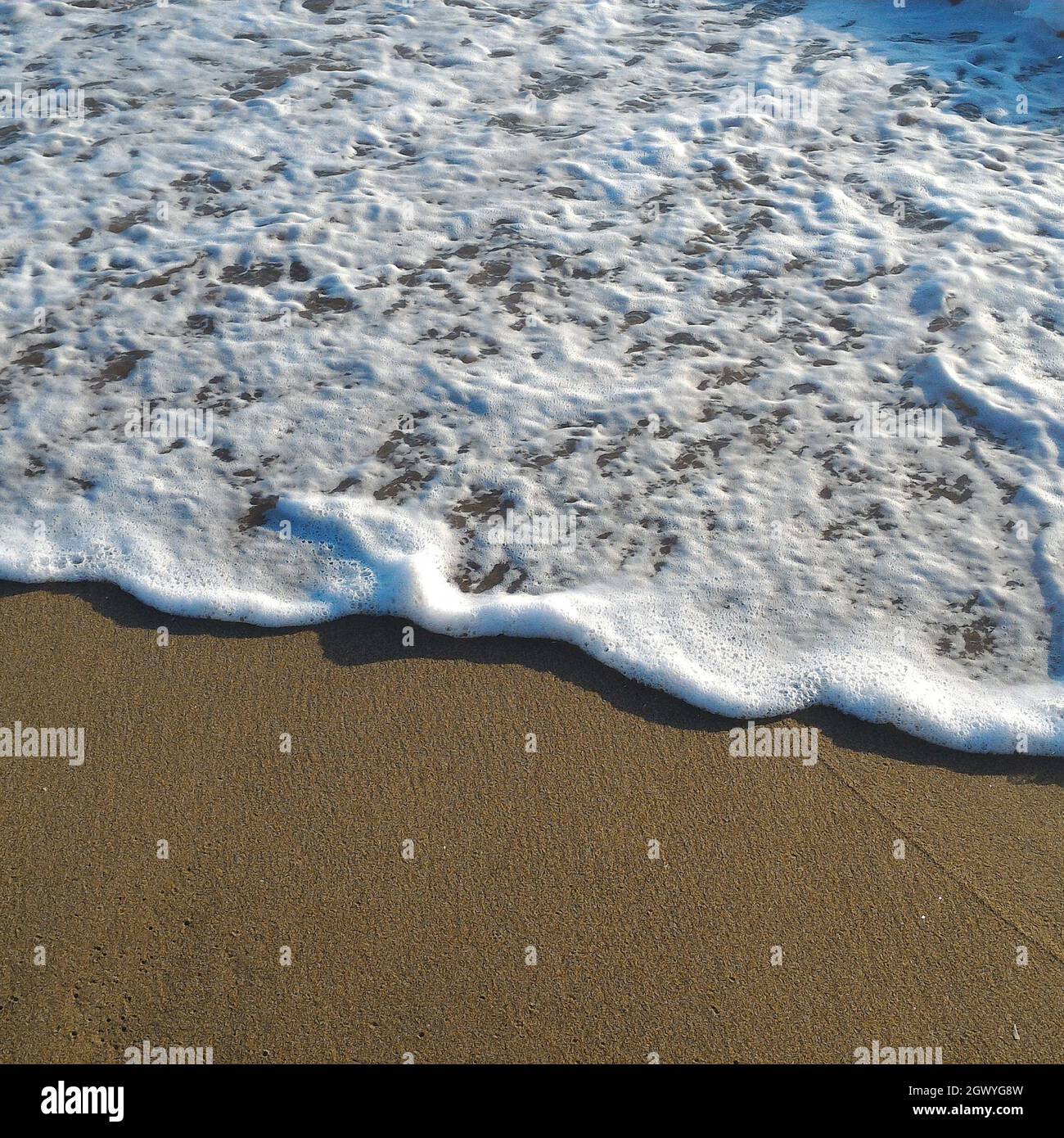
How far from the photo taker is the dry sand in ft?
9.17

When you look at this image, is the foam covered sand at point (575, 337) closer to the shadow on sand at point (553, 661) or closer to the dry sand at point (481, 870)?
the shadow on sand at point (553, 661)

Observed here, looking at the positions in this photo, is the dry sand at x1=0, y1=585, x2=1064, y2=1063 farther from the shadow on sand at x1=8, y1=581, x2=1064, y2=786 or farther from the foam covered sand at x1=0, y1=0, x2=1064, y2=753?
the foam covered sand at x1=0, y1=0, x2=1064, y2=753

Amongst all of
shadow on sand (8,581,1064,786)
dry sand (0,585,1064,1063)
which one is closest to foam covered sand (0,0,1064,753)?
shadow on sand (8,581,1064,786)

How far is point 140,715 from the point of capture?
3.54 m

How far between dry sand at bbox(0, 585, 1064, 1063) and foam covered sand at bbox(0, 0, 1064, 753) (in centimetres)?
30

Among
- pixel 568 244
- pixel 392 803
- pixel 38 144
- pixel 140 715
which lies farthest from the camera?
pixel 38 144

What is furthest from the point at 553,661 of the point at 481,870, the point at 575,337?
the point at 575,337

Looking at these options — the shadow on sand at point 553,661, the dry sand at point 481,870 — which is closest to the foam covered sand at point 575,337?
the shadow on sand at point 553,661

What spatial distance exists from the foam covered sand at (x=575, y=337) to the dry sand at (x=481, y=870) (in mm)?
296

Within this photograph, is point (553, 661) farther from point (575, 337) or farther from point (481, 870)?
point (575, 337)

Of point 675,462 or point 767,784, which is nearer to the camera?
point 767,784
